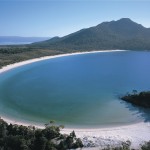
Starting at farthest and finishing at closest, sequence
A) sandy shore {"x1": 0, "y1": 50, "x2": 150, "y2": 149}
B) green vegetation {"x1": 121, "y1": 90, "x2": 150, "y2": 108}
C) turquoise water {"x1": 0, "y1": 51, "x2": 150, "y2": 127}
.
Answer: green vegetation {"x1": 121, "y1": 90, "x2": 150, "y2": 108} → turquoise water {"x1": 0, "y1": 51, "x2": 150, "y2": 127} → sandy shore {"x1": 0, "y1": 50, "x2": 150, "y2": 149}

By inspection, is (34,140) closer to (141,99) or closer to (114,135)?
(114,135)

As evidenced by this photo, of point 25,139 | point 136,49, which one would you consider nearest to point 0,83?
point 25,139

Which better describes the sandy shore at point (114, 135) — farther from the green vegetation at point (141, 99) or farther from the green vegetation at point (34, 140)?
the green vegetation at point (141, 99)

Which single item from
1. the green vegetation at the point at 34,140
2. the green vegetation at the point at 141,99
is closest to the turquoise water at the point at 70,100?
the green vegetation at the point at 141,99

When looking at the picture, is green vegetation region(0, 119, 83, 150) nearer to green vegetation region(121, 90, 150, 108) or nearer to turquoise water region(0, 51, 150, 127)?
turquoise water region(0, 51, 150, 127)

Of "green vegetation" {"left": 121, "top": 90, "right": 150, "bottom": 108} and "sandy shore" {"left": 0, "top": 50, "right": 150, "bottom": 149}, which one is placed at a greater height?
"green vegetation" {"left": 121, "top": 90, "right": 150, "bottom": 108}

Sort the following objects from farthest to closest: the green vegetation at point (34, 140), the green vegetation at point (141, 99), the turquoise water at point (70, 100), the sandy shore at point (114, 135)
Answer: the green vegetation at point (141, 99) → the turquoise water at point (70, 100) → the sandy shore at point (114, 135) → the green vegetation at point (34, 140)

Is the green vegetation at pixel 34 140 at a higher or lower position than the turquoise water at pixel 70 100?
higher

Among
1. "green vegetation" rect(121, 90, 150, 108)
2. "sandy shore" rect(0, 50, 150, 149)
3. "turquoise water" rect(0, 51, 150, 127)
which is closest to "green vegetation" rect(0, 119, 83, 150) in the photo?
"sandy shore" rect(0, 50, 150, 149)

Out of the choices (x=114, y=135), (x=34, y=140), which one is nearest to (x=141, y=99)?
(x=114, y=135)
